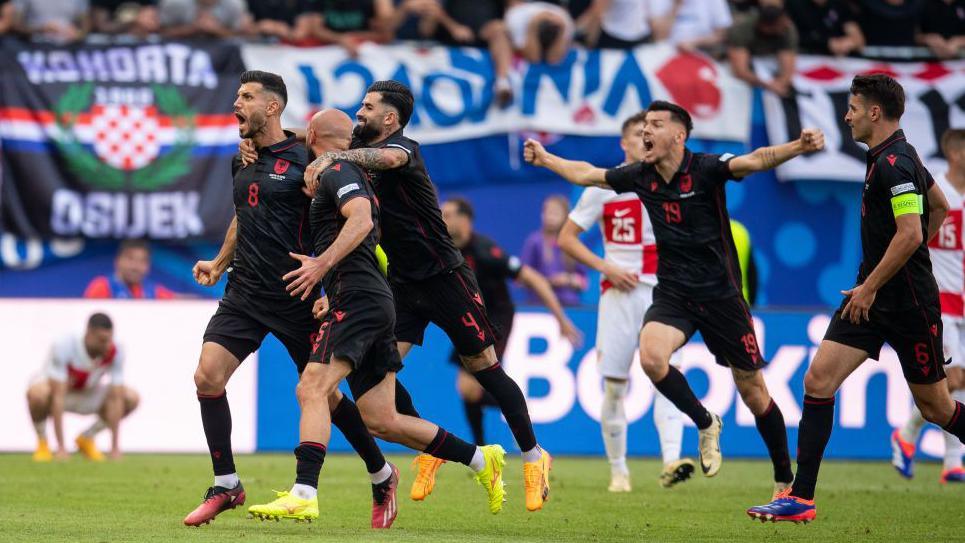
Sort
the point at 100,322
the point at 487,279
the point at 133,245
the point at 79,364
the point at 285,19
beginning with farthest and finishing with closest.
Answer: the point at 285,19, the point at 133,245, the point at 79,364, the point at 100,322, the point at 487,279

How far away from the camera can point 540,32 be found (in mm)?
16984

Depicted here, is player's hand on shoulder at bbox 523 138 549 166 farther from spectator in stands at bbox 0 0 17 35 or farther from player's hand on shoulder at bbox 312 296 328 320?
spectator in stands at bbox 0 0 17 35

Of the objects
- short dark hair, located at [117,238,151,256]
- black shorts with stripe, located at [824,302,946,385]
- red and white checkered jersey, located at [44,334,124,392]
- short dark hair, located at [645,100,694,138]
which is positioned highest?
short dark hair, located at [645,100,694,138]

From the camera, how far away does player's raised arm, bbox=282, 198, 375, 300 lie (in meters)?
7.52

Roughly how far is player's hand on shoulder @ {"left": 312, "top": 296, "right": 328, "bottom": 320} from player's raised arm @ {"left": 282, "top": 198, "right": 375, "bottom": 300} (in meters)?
0.38

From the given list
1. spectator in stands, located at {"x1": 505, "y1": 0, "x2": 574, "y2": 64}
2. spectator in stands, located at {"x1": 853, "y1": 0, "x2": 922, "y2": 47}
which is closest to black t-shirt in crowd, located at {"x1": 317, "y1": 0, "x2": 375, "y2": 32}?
spectator in stands, located at {"x1": 505, "y1": 0, "x2": 574, "y2": 64}

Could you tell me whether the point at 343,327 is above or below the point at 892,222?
below

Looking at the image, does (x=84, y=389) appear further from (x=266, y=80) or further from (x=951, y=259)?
(x=951, y=259)

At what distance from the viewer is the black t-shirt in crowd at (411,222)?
8516mm

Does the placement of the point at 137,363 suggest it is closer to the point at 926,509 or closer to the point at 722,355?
the point at 722,355

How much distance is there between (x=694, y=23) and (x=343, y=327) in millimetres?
11010

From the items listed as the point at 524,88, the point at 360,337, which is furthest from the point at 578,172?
the point at 524,88

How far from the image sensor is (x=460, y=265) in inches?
351

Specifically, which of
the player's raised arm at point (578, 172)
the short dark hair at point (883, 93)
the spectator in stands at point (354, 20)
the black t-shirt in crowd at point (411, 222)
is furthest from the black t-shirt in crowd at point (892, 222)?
the spectator in stands at point (354, 20)
